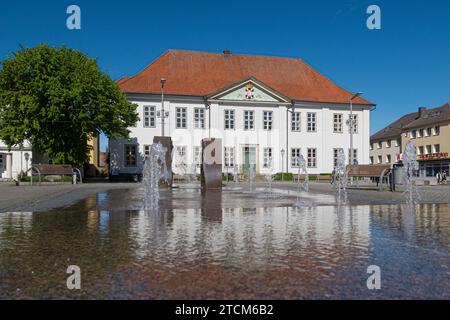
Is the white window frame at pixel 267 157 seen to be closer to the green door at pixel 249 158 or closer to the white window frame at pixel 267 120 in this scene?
the green door at pixel 249 158

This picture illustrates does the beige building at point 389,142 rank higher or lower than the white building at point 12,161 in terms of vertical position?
higher

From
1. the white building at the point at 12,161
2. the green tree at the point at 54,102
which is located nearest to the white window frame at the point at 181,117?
the green tree at the point at 54,102

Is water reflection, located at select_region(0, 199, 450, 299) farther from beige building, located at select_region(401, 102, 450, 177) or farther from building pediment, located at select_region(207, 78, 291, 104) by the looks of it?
beige building, located at select_region(401, 102, 450, 177)

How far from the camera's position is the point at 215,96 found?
A: 44.9 meters

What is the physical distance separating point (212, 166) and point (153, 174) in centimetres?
587

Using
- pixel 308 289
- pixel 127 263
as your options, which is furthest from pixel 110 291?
pixel 308 289

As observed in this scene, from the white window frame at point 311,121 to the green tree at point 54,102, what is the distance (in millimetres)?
21433

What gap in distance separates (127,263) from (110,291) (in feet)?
3.38

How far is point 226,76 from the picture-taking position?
4847 cm

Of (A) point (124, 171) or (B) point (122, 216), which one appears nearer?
(B) point (122, 216)

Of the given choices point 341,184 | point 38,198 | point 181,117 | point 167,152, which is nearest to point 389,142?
point 181,117

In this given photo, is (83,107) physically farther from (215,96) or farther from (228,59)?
(228,59)

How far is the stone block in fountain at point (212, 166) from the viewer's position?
20562 millimetres

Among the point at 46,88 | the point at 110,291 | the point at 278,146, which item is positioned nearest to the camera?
the point at 110,291
